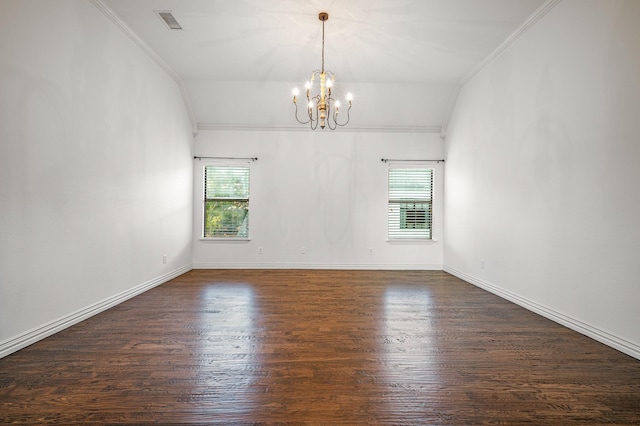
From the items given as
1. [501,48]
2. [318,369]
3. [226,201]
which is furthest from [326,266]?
[501,48]

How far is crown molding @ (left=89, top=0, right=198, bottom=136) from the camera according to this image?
3.01m

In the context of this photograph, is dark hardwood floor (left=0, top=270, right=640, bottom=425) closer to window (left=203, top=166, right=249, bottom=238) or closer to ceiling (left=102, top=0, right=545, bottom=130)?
window (left=203, top=166, right=249, bottom=238)

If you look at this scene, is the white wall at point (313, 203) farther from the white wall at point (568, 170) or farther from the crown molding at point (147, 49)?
the white wall at point (568, 170)

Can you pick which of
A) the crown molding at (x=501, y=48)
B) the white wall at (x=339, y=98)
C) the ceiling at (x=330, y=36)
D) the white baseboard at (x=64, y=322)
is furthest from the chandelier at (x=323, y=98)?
the white baseboard at (x=64, y=322)

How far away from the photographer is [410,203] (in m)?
5.62

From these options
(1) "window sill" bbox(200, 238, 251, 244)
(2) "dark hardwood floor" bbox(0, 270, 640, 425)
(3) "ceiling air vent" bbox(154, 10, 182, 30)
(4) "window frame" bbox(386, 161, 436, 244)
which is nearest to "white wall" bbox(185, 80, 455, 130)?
(4) "window frame" bbox(386, 161, 436, 244)

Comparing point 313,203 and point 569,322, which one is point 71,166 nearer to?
point 313,203

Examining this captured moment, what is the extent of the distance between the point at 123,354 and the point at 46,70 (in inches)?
95.2

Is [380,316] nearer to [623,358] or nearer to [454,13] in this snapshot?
[623,358]

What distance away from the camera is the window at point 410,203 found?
18.4 ft

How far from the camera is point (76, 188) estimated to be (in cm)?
272

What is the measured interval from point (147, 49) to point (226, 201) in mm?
2644

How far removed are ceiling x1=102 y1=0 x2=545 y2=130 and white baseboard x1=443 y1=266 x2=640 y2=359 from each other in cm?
316

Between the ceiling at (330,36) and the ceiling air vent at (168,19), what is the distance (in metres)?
0.04
